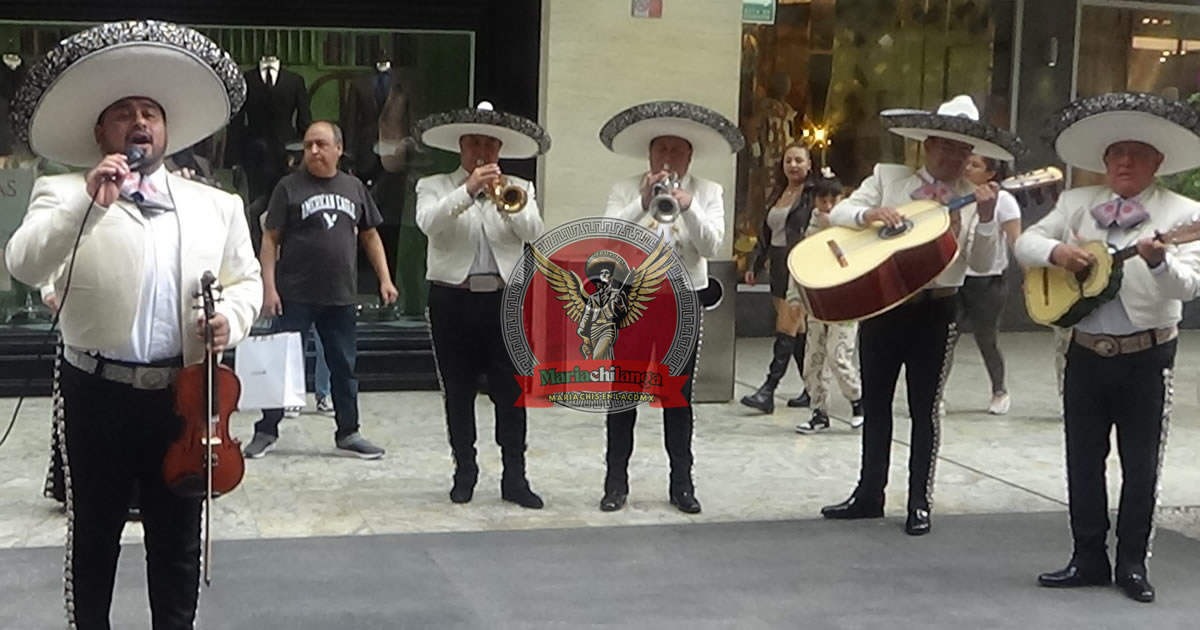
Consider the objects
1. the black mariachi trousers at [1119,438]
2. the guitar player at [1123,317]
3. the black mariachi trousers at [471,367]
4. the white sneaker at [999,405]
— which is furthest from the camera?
the white sneaker at [999,405]

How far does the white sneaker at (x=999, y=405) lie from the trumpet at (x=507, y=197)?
4555 millimetres

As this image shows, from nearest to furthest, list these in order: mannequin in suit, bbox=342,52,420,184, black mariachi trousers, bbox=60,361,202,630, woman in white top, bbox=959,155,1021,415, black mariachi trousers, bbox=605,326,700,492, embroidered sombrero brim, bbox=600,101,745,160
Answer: black mariachi trousers, bbox=60,361,202,630 → embroidered sombrero brim, bbox=600,101,745,160 → black mariachi trousers, bbox=605,326,700,492 → woman in white top, bbox=959,155,1021,415 → mannequin in suit, bbox=342,52,420,184

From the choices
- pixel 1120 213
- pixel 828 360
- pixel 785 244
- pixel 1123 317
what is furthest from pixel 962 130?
pixel 785 244

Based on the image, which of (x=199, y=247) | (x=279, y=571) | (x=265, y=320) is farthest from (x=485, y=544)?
(x=265, y=320)

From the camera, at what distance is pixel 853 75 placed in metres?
13.6

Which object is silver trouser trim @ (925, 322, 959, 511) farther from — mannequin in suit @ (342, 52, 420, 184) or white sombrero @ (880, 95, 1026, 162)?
mannequin in suit @ (342, 52, 420, 184)

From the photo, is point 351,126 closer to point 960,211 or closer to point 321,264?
point 321,264

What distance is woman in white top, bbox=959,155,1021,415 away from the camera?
8.87m

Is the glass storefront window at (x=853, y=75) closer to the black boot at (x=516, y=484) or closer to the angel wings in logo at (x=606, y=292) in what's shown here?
the angel wings in logo at (x=606, y=292)

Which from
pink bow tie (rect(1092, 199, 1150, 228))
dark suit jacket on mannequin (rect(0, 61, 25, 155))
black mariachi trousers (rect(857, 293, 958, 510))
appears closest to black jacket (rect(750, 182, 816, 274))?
black mariachi trousers (rect(857, 293, 958, 510))

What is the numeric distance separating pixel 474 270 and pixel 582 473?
1.52 meters

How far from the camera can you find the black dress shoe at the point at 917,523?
643cm

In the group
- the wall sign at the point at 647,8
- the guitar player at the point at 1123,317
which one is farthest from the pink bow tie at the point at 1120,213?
the wall sign at the point at 647,8

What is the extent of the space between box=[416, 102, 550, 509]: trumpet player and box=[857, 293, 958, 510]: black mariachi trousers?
5.34ft
